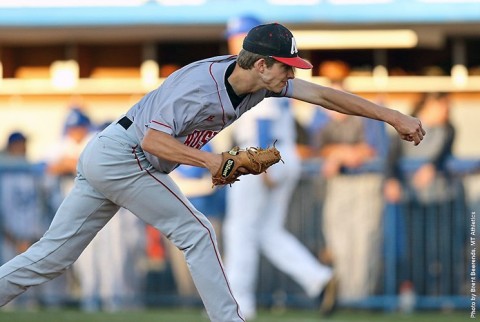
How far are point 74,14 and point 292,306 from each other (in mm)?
4191

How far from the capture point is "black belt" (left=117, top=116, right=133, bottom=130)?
6.70 m

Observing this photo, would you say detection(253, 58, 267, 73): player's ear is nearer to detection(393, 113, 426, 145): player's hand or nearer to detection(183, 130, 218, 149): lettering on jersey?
detection(183, 130, 218, 149): lettering on jersey

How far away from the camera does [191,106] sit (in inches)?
248

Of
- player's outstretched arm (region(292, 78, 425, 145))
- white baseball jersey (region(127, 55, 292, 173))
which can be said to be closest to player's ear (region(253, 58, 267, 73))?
white baseball jersey (region(127, 55, 292, 173))

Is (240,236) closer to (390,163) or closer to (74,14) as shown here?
(390,163)

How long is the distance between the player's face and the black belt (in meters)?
0.81

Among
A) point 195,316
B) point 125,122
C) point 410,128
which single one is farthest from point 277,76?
point 195,316

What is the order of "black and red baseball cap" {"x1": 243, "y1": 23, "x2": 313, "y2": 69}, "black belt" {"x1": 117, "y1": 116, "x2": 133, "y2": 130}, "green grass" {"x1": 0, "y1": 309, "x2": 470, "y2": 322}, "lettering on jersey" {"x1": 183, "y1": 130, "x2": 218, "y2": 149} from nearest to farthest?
"black and red baseball cap" {"x1": 243, "y1": 23, "x2": 313, "y2": 69} → "lettering on jersey" {"x1": 183, "y1": 130, "x2": 218, "y2": 149} → "black belt" {"x1": 117, "y1": 116, "x2": 133, "y2": 130} → "green grass" {"x1": 0, "y1": 309, "x2": 470, "y2": 322}

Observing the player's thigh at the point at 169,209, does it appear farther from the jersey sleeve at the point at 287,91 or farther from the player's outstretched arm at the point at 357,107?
the player's outstretched arm at the point at 357,107

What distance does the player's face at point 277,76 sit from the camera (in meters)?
6.39

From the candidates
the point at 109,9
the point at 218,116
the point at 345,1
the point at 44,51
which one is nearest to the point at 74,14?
the point at 109,9

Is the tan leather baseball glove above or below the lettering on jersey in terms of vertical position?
below

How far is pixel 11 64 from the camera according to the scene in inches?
572

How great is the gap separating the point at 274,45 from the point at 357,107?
71 centimetres
